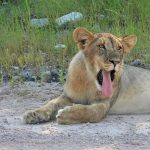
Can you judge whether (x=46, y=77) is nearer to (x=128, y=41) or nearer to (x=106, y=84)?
(x=128, y=41)

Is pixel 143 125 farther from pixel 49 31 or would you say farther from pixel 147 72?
pixel 49 31

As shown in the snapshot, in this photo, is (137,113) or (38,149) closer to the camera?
(38,149)

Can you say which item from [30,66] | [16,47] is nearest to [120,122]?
[30,66]

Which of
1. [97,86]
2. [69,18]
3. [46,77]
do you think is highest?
[69,18]

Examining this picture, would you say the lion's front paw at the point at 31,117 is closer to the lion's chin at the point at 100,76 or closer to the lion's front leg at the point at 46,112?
the lion's front leg at the point at 46,112

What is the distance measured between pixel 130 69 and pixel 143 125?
98cm

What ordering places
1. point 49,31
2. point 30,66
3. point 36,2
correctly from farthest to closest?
point 36,2 < point 49,31 < point 30,66

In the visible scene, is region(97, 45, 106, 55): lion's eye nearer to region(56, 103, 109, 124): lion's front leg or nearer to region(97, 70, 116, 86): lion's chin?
region(97, 70, 116, 86): lion's chin

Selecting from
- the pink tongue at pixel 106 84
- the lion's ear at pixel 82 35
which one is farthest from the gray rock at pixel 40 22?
the pink tongue at pixel 106 84

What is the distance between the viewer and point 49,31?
26.3ft

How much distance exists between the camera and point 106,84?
4922mm

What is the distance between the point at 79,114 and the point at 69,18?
372 cm

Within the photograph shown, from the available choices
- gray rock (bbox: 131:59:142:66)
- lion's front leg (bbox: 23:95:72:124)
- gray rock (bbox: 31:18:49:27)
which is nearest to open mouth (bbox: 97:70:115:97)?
lion's front leg (bbox: 23:95:72:124)

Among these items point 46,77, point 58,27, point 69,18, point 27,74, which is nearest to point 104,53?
point 46,77
